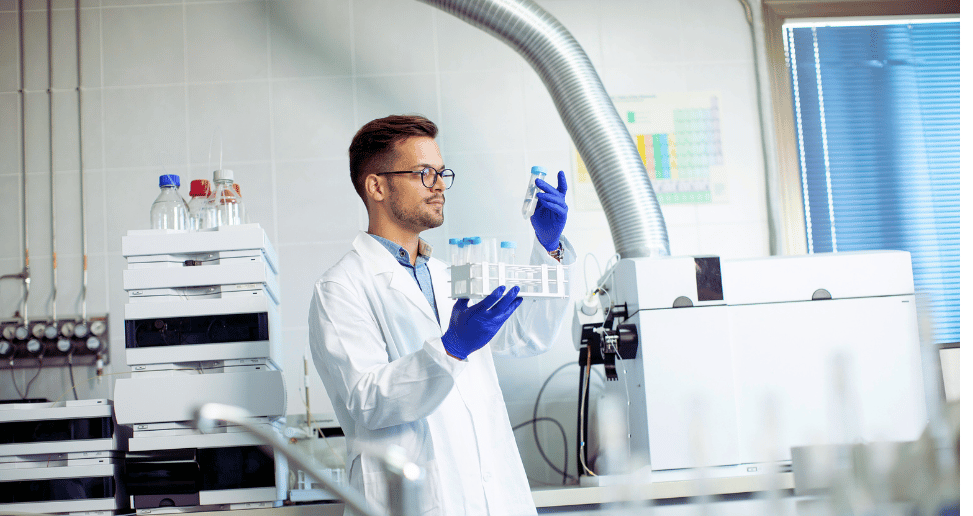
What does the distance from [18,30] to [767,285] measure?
8.38ft

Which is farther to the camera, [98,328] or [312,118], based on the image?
[312,118]

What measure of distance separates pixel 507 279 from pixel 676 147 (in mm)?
1466

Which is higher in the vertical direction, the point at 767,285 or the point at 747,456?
the point at 767,285

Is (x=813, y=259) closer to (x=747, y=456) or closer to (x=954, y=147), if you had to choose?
(x=747, y=456)

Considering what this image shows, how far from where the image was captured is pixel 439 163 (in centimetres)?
167

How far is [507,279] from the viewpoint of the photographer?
133cm

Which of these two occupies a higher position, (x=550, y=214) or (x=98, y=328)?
(x=550, y=214)

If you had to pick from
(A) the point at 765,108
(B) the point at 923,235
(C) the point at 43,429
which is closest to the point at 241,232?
(C) the point at 43,429

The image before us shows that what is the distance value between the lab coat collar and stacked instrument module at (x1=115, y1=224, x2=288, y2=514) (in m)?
0.39

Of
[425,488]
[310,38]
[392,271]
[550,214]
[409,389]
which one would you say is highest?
[310,38]

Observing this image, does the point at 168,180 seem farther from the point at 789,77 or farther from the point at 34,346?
the point at 789,77

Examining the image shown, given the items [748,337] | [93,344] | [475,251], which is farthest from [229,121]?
[748,337]

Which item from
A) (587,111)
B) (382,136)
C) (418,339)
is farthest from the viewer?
(587,111)

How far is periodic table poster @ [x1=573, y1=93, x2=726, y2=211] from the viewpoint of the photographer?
2.57 metres
